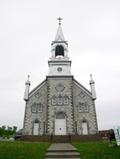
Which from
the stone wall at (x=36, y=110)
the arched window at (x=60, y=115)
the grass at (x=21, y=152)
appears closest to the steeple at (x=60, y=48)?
the stone wall at (x=36, y=110)

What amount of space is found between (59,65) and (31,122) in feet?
36.8

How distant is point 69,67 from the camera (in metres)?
34.5

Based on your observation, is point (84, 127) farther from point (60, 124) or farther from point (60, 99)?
point (60, 99)

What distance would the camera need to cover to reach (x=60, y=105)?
3100cm

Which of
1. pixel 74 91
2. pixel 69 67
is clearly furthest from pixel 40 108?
pixel 69 67

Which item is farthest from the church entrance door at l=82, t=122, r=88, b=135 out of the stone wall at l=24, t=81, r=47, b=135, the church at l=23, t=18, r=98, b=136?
the stone wall at l=24, t=81, r=47, b=135

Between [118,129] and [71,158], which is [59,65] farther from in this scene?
[71,158]

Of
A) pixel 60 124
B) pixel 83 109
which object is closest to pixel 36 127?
pixel 60 124

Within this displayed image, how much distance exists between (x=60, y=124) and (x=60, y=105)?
304cm

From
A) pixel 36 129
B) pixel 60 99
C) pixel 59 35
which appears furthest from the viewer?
pixel 59 35

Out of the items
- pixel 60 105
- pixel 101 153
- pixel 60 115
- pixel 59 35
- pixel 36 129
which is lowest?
pixel 101 153

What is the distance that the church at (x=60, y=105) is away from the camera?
97.9 feet

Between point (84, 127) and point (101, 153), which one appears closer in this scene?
point (101, 153)

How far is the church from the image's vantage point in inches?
1174
